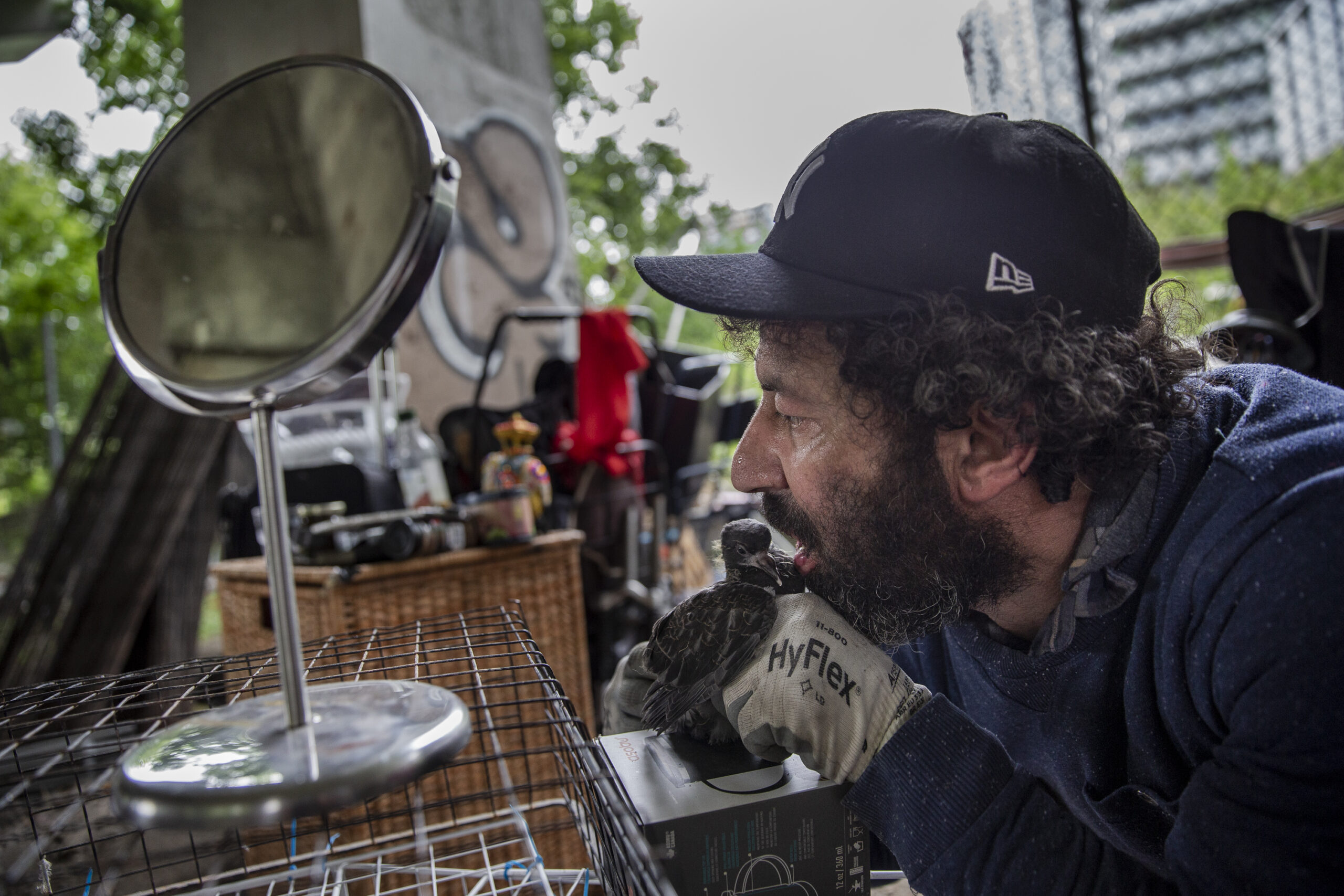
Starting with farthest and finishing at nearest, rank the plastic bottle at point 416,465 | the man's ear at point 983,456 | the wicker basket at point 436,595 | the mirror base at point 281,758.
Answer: the plastic bottle at point 416,465
the wicker basket at point 436,595
the man's ear at point 983,456
the mirror base at point 281,758

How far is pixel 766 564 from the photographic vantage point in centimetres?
110

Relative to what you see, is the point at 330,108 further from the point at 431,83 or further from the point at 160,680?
the point at 431,83

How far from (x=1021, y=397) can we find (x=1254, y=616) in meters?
0.36

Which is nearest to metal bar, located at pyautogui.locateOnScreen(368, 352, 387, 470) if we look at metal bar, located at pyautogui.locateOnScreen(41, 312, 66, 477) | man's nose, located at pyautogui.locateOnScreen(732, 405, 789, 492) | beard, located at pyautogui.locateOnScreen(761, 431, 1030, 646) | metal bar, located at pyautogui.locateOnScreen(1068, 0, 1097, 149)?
man's nose, located at pyautogui.locateOnScreen(732, 405, 789, 492)

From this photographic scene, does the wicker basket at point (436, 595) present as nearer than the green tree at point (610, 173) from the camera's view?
Yes

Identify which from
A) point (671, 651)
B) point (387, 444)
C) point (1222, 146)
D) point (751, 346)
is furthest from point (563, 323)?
point (1222, 146)

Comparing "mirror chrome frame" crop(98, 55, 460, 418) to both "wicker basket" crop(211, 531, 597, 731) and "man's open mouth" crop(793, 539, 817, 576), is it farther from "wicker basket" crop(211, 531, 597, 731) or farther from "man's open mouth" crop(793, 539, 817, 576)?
"wicker basket" crop(211, 531, 597, 731)

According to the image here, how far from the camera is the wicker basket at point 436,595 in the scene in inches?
70.3

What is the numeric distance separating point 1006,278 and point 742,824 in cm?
70

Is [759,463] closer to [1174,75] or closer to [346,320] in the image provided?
[346,320]

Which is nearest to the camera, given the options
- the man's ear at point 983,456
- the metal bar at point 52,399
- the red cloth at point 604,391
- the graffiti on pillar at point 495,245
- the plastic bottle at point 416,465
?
the man's ear at point 983,456

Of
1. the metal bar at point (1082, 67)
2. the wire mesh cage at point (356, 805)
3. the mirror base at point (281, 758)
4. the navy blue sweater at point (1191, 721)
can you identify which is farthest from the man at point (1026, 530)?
the metal bar at point (1082, 67)

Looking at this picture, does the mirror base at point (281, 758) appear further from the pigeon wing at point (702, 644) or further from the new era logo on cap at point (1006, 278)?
the new era logo on cap at point (1006, 278)

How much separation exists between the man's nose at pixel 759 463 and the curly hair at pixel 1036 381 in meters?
0.14
